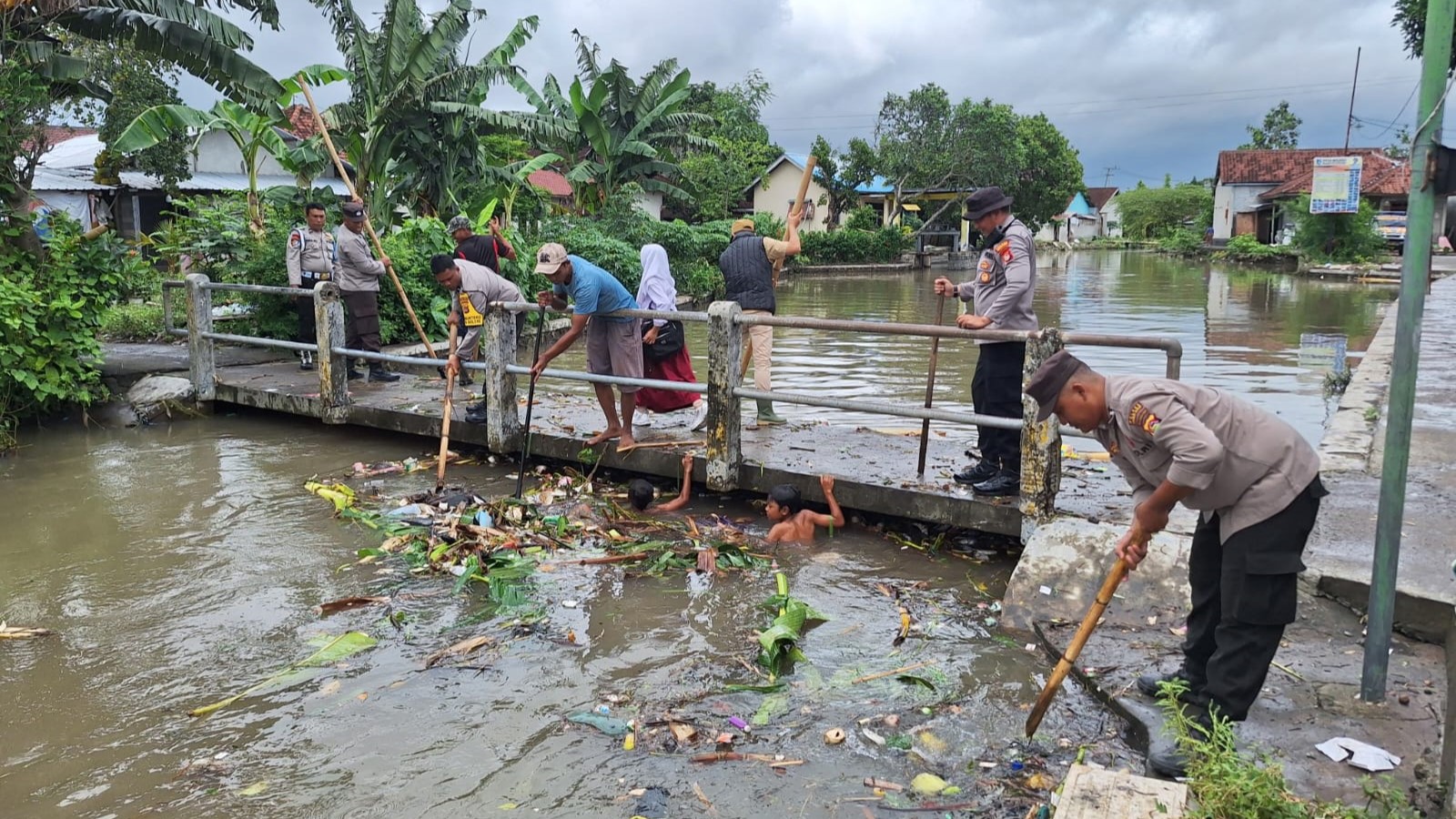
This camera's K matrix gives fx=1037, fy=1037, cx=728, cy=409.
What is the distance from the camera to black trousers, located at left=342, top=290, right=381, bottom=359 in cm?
993

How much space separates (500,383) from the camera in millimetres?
7895

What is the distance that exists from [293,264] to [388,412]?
8.46ft

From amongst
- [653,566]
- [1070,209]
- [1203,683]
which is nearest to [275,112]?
[653,566]

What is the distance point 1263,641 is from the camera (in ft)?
11.4

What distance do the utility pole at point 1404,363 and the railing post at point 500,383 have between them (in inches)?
230

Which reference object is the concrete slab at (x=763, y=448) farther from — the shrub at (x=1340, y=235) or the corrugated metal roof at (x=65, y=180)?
the shrub at (x=1340, y=235)

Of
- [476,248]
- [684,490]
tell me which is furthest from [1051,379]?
[476,248]

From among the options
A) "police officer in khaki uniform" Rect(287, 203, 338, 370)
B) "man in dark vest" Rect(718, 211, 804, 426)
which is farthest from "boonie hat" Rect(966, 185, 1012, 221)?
"police officer in khaki uniform" Rect(287, 203, 338, 370)

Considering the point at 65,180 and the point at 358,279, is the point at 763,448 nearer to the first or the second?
the point at 358,279

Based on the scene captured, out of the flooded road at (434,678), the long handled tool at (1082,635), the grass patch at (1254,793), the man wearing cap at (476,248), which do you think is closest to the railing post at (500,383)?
the flooded road at (434,678)

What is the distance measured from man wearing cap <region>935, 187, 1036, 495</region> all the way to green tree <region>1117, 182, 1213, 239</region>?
7710 centimetres

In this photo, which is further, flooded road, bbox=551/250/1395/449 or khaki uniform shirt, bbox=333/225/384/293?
flooded road, bbox=551/250/1395/449

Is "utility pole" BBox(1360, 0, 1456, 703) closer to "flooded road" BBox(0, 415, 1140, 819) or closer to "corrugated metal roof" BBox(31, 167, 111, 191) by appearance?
"flooded road" BBox(0, 415, 1140, 819)

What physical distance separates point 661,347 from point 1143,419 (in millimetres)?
4723
